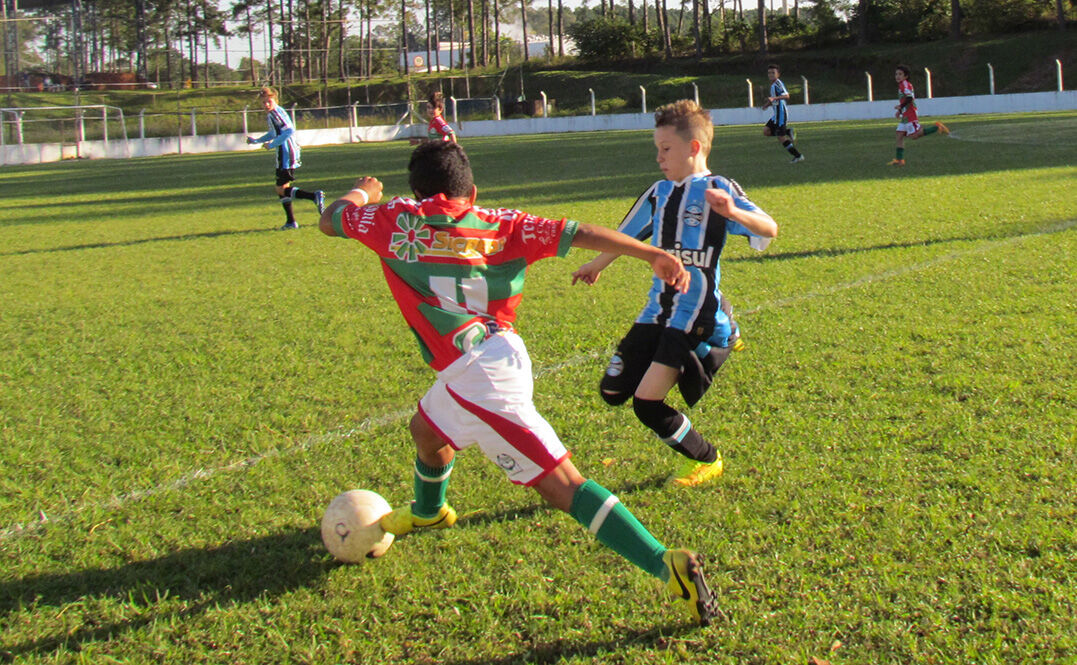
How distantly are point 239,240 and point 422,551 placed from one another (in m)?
9.38

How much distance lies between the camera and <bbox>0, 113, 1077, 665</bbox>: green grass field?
123 inches

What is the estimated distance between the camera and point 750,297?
7609 millimetres

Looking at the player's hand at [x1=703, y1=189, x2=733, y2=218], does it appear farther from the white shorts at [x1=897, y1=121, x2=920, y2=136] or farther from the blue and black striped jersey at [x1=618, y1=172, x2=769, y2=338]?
the white shorts at [x1=897, y1=121, x2=920, y2=136]

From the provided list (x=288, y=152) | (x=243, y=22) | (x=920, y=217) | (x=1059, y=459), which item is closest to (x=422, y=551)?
(x=1059, y=459)

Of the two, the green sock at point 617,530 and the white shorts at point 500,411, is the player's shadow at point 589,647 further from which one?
the white shorts at point 500,411

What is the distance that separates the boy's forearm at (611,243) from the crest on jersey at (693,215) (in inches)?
44.1

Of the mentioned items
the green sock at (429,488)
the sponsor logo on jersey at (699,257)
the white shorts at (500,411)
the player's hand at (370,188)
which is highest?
the player's hand at (370,188)

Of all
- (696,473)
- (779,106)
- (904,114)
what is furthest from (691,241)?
(779,106)

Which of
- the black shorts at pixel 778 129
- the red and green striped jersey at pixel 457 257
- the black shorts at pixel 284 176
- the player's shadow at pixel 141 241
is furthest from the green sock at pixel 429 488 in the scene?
the black shorts at pixel 778 129

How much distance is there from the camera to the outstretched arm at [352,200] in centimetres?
342

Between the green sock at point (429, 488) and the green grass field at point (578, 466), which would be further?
the green sock at point (429, 488)

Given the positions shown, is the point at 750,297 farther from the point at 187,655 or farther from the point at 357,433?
the point at 187,655

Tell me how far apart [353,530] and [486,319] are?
0.95m

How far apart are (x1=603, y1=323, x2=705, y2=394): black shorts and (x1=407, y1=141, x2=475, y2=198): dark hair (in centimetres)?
119
